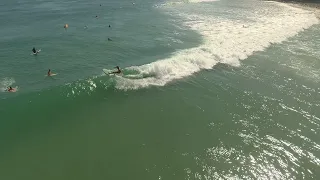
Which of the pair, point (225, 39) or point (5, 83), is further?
point (225, 39)

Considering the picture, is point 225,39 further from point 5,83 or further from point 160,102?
point 5,83

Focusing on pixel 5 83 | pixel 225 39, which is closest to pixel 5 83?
pixel 5 83

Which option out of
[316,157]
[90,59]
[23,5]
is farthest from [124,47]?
[23,5]

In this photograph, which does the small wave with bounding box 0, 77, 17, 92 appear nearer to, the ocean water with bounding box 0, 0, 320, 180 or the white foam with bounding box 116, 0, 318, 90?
the ocean water with bounding box 0, 0, 320, 180

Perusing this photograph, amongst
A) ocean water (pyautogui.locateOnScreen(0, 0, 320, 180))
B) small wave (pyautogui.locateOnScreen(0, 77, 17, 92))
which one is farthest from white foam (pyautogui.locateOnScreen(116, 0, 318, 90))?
small wave (pyautogui.locateOnScreen(0, 77, 17, 92))

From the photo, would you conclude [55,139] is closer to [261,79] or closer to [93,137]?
[93,137]

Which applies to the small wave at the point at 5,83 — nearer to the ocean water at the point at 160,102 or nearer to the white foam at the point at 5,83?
the white foam at the point at 5,83
